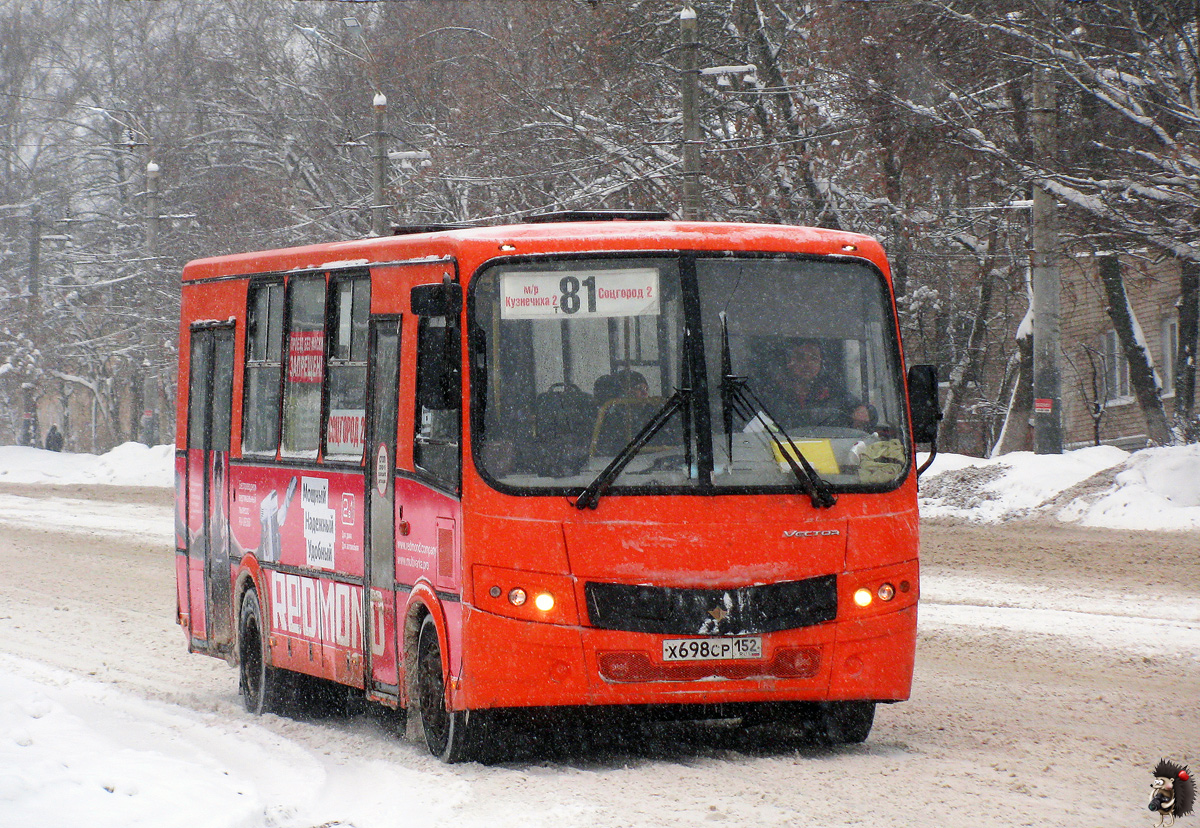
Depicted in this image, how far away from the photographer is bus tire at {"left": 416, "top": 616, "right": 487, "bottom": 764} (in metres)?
8.16

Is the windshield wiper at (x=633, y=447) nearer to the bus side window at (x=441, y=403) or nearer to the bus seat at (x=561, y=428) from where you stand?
the bus seat at (x=561, y=428)

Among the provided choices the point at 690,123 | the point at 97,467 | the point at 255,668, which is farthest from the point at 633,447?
the point at 97,467

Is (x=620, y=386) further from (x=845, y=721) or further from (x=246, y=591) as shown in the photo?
(x=246, y=591)

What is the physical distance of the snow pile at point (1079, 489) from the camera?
870 inches

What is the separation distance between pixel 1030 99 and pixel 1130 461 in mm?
5975

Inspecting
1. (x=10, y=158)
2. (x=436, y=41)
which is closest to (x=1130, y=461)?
(x=436, y=41)

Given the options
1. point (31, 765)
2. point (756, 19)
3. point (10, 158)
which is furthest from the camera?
point (10, 158)

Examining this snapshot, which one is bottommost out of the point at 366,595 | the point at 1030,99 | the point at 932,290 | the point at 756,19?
the point at 366,595

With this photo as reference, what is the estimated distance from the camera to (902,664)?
27.5 feet

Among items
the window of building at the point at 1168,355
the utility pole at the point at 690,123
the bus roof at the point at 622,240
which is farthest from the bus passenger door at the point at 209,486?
the window of building at the point at 1168,355

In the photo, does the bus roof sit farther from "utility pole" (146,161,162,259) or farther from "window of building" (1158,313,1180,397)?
"utility pole" (146,161,162,259)

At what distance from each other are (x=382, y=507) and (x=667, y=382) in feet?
5.70

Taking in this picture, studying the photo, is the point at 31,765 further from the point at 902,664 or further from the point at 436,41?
the point at 436,41

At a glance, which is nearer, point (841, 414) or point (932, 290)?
point (841, 414)
